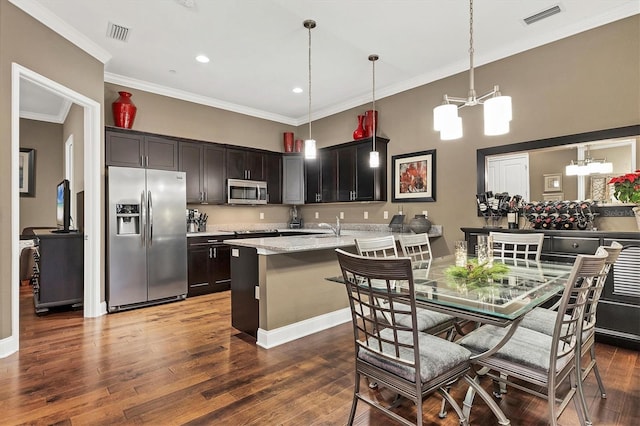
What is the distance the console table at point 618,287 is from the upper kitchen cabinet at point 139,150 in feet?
16.1

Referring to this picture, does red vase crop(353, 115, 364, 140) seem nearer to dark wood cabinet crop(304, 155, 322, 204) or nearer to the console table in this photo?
dark wood cabinet crop(304, 155, 322, 204)

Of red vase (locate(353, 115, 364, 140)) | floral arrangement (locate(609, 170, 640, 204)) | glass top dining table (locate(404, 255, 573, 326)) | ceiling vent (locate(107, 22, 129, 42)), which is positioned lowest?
glass top dining table (locate(404, 255, 573, 326))

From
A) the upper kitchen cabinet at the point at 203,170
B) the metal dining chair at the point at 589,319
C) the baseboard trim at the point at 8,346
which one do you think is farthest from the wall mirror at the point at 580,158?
the baseboard trim at the point at 8,346

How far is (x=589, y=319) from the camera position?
185 centimetres

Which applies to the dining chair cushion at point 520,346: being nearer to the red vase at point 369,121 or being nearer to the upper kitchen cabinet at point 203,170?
the red vase at point 369,121

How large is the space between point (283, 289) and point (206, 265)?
7.31 ft

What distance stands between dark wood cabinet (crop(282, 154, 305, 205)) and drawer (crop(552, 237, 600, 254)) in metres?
3.99

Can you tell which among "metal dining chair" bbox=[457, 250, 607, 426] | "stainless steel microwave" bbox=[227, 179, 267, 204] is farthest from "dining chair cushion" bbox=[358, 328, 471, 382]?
"stainless steel microwave" bbox=[227, 179, 267, 204]

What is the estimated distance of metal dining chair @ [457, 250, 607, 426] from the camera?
1429 millimetres

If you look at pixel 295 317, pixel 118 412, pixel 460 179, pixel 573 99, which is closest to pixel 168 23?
pixel 295 317

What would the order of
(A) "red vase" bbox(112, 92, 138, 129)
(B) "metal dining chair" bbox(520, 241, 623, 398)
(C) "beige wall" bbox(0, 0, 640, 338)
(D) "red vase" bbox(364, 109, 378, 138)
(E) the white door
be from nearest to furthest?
1. (B) "metal dining chair" bbox(520, 241, 623, 398)
2. (C) "beige wall" bbox(0, 0, 640, 338)
3. (E) the white door
4. (A) "red vase" bbox(112, 92, 138, 129)
5. (D) "red vase" bbox(364, 109, 378, 138)

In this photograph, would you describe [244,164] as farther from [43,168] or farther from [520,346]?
[520,346]

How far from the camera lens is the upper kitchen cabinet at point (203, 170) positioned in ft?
16.4

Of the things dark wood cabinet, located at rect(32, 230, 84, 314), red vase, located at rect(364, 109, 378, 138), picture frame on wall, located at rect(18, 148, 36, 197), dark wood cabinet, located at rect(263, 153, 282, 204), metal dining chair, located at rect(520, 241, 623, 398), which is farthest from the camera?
dark wood cabinet, located at rect(263, 153, 282, 204)
